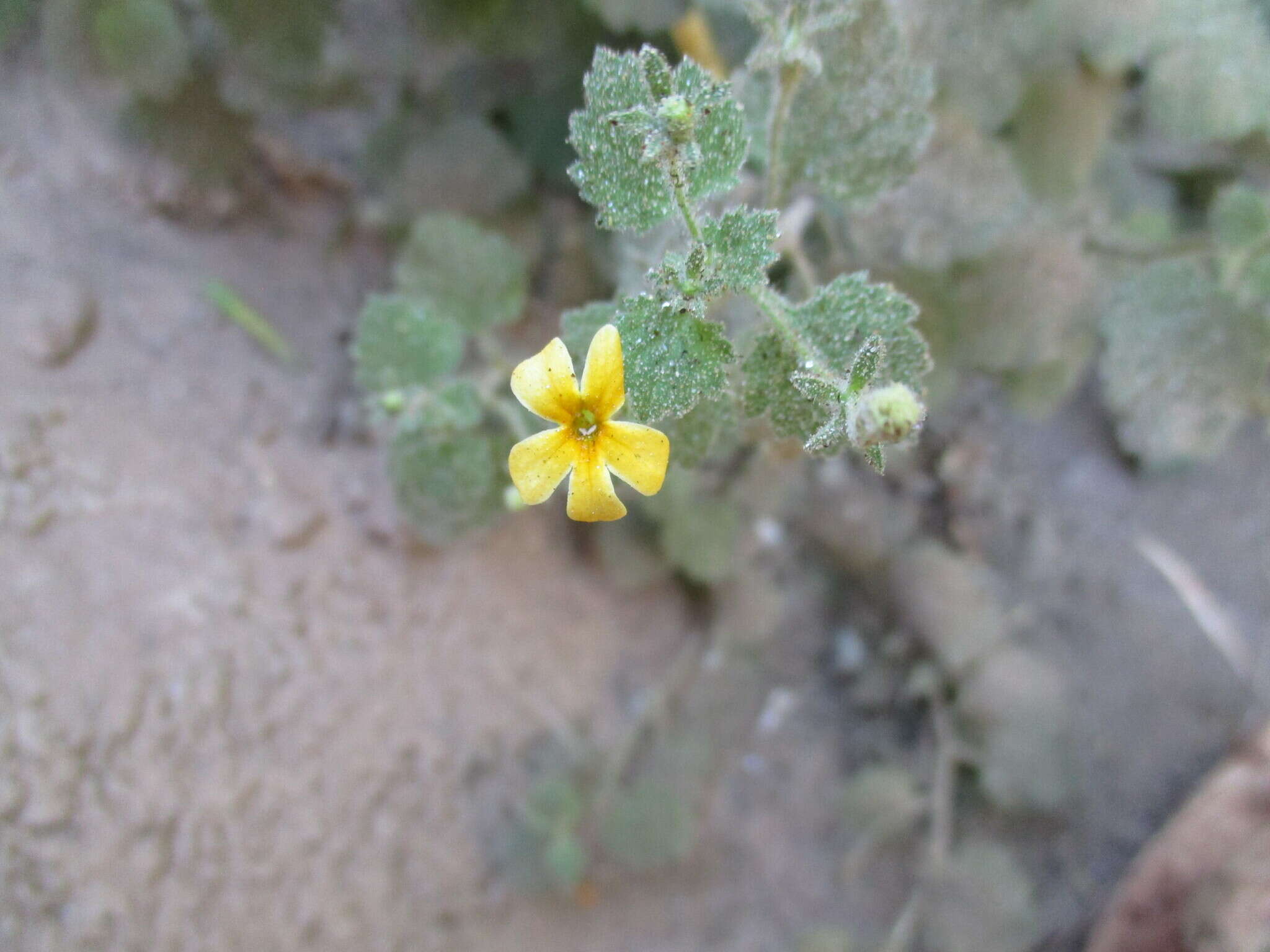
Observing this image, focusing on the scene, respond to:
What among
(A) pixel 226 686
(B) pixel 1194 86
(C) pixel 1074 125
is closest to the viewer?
(A) pixel 226 686

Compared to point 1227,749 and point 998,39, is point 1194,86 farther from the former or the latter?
point 1227,749

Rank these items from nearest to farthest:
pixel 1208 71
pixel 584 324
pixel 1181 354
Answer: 1. pixel 584 324
2. pixel 1181 354
3. pixel 1208 71

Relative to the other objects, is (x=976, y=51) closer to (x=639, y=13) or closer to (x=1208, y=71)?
(x=1208, y=71)

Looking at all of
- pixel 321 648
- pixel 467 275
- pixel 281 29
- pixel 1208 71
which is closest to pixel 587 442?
pixel 467 275

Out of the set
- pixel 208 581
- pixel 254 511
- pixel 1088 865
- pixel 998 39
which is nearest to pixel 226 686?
pixel 208 581

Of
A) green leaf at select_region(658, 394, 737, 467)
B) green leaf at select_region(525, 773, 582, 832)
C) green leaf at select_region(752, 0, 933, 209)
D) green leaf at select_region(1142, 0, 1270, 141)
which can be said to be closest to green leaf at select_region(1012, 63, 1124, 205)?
green leaf at select_region(1142, 0, 1270, 141)

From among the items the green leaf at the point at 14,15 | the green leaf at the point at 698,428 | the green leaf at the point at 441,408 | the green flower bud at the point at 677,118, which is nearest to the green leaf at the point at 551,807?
the green leaf at the point at 441,408
